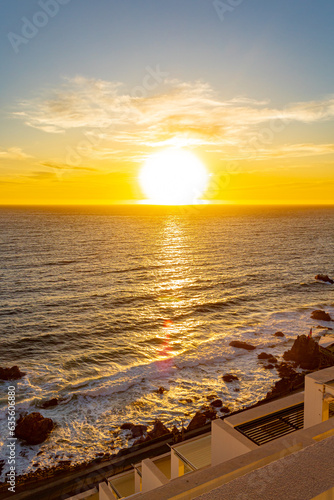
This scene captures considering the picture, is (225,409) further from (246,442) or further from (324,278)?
(324,278)

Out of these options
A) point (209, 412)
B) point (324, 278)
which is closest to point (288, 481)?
point (209, 412)

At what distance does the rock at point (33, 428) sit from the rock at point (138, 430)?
5187mm

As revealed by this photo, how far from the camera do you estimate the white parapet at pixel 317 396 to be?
9.73 meters

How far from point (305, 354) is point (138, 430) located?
16919mm

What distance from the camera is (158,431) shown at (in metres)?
21.2

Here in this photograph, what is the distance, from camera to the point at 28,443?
20.4 m

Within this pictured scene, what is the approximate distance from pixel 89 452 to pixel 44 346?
1627 centimetres

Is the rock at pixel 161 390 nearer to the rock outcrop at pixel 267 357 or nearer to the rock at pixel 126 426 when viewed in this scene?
the rock at pixel 126 426

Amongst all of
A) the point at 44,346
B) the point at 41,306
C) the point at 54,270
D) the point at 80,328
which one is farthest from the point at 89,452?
the point at 54,270

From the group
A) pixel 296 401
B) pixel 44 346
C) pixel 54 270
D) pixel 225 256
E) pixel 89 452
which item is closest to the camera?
pixel 296 401

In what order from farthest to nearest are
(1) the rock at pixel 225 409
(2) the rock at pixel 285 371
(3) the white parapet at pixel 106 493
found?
(2) the rock at pixel 285 371
(1) the rock at pixel 225 409
(3) the white parapet at pixel 106 493

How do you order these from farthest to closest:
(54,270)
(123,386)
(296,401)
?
(54,270) → (123,386) → (296,401)

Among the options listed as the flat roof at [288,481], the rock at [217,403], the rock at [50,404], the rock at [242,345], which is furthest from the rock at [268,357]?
the flat roof at [288,481]

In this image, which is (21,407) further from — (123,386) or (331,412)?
(331,412)
